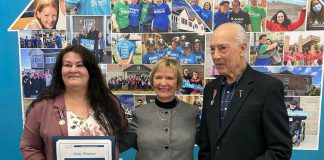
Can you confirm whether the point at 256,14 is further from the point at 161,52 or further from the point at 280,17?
the point at 161,52

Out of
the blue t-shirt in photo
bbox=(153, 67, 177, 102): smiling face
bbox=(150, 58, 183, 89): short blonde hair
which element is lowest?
bbox=(153, 67, 177, 102): smiling face

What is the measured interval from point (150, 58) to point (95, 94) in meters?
0.56

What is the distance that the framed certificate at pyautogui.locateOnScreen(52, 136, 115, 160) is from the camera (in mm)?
1410

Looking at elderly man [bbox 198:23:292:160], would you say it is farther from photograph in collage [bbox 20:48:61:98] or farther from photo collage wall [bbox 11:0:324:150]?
photograph in collage [bbox 20:48:61:98]

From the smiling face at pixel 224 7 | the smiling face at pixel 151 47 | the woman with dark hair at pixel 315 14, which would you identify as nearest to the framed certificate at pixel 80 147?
the smiling face at pixel 151 47

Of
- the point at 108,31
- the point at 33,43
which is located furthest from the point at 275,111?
the point at 33,43

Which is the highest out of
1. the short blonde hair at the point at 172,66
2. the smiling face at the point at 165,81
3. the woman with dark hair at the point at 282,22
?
the woman with dark hair at the point at 282,22

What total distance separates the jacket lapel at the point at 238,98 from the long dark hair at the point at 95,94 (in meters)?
0.59

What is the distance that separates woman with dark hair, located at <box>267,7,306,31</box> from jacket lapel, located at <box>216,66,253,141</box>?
718 millimetres

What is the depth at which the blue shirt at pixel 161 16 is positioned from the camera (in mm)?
1963

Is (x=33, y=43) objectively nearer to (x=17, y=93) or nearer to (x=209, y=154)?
(x=17, y=93)

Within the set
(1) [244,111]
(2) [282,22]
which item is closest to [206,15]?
(2) [282,22]

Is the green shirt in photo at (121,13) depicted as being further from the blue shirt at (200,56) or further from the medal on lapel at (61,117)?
the medal on lapel at (61,117)

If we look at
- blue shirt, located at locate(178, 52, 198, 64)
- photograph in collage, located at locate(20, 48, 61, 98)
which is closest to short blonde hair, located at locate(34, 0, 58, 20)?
photograph in collage, located at locate(20, 48, 61, 98)
